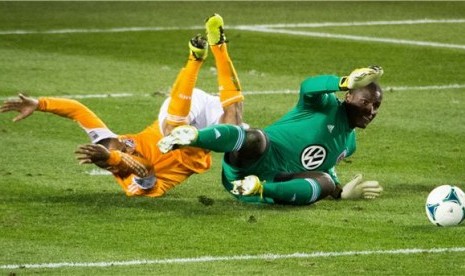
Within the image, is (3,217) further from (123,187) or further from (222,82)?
(222,82)

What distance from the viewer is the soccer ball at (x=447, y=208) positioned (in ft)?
36.4

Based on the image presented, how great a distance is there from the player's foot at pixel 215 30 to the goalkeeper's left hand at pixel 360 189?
1.97 m

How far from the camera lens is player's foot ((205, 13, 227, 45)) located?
43.5 feet

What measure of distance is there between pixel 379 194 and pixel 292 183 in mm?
972

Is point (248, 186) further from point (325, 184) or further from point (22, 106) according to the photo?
point (22, 106)

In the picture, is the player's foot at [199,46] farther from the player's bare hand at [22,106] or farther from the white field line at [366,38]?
the white field line at [366,38]

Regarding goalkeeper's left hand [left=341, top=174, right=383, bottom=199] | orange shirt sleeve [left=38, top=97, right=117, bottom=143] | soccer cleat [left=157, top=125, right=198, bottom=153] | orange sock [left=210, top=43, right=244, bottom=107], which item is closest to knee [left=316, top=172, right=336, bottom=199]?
goalkeeper's left hand [left=341, top=174, right=383, bottom=199]

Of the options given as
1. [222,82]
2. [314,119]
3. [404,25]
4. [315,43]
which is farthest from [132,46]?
[314,119]

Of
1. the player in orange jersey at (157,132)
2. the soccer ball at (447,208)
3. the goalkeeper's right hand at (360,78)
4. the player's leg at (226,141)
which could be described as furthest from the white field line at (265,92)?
the soccer ball at (447,208)

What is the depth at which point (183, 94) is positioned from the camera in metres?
12.5

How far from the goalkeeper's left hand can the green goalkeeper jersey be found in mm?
215

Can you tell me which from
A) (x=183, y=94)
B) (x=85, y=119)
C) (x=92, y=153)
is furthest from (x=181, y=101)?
(x=92, y=153)

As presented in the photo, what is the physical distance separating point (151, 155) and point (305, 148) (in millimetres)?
1291

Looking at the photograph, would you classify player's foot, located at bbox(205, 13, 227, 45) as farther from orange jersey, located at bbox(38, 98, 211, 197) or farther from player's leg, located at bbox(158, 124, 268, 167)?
player's leg, located at bbox(158, 124, 268, 167)
